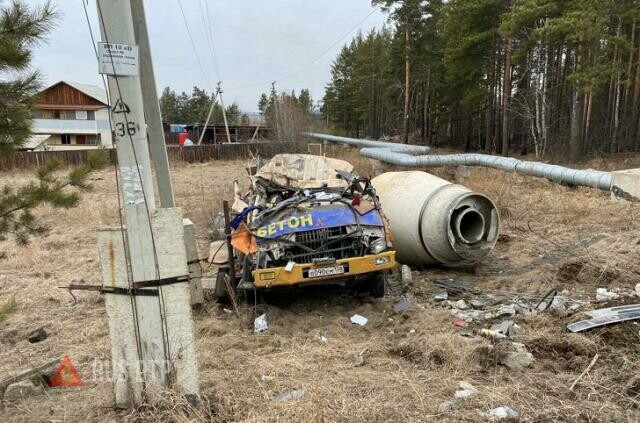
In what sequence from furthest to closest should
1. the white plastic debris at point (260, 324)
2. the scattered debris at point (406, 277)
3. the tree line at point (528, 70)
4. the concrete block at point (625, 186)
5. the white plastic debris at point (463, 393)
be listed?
1. the tree line at point (528, 70)
2. the concrete block at point (625, 186)
3. the scattered debris at point (406, 277)
4. the white plastic debris at point (260, 324)
5. the white plastic debris at point (463, 393)

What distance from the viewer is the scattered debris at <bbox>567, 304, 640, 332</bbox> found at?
4.70 meters

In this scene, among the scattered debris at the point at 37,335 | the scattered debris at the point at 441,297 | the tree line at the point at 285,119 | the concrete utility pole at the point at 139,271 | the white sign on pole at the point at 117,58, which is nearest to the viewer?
the white sign on pole at the point at 117,58

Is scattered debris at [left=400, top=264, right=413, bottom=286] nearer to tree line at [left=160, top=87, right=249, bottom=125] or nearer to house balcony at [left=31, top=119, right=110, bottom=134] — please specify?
house balcony at [left=31, top=119, right=110, bottom=134]

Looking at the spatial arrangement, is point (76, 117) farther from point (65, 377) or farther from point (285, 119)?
point (65, 377)

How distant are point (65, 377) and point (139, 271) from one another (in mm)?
1632

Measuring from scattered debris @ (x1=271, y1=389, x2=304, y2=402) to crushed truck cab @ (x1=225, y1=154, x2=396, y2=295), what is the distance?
2185 mm

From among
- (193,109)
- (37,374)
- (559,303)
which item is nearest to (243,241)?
(37,374)

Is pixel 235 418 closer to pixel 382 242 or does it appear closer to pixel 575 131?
pixel 382 242

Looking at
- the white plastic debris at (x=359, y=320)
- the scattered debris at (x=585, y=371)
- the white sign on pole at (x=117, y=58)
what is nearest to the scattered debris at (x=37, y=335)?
the white plastic debris at (x=359, y=320)

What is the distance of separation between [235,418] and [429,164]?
14549 millimetres

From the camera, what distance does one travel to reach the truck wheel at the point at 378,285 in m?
6.44

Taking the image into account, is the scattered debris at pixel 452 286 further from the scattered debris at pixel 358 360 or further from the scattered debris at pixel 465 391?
the scattered debris at pixel 465 391

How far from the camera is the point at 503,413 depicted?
10.6 feet

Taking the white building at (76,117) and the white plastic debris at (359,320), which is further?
the white building at (76,117)
